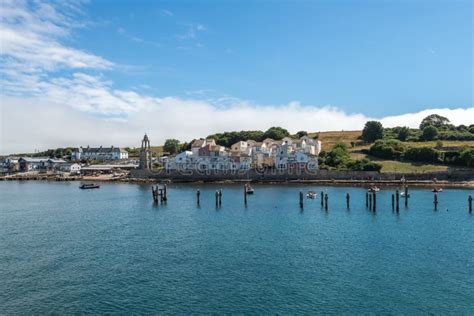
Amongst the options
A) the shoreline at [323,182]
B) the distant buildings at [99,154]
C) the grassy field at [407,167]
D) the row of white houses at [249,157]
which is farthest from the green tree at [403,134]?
the distant buildings at [99,154]

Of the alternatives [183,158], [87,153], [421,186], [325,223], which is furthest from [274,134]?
[325,223]

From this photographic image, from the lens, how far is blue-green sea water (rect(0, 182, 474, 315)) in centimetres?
2222

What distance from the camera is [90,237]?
38125 mm

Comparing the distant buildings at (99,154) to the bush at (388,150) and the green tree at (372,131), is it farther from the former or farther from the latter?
the bush at (388,150)

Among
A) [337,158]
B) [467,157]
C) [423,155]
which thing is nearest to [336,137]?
[337,158]

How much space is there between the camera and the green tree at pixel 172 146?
540 feet

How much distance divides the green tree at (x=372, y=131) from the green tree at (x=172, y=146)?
67.6m

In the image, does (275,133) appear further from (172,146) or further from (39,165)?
(39,165)

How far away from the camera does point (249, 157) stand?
109m

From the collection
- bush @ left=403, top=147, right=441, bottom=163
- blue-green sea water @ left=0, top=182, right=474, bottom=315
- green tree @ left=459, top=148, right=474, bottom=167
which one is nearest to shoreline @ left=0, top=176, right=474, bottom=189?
green tree @ left=459, top=148, right=474, bottom=167

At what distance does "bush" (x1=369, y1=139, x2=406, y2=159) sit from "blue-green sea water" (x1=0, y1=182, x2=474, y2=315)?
56.5 meters

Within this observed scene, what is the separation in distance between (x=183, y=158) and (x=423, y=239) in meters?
82.2

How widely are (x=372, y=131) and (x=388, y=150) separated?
25.8 metres

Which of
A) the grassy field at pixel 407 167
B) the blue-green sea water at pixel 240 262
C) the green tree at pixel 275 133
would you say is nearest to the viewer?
the blue-green sea water at pixel 240 262
